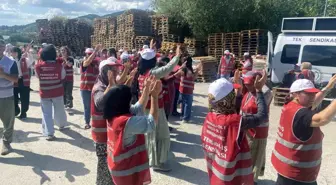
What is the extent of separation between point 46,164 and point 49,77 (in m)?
1.79

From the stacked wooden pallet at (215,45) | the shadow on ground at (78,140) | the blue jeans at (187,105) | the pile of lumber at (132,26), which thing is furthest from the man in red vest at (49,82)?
the pile of lumber at (132,26)

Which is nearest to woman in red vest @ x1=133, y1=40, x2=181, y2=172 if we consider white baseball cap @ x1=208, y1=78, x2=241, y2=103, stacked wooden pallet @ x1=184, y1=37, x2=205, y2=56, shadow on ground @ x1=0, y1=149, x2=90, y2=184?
shadow on ground @ x1=0, y1=149, x2=90, y2=184

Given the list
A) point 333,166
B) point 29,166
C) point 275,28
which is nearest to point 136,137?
point 29,166

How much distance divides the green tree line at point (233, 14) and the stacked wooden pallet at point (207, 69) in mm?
3518

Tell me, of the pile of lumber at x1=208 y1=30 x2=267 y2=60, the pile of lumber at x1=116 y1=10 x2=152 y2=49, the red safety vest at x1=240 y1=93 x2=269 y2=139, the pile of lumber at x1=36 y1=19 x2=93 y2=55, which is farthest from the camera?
the pile of lumber at x1=36 y1=19 x2=93 y2=55

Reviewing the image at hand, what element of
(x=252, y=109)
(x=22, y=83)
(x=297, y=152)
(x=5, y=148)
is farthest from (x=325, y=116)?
(x=22, y=83)

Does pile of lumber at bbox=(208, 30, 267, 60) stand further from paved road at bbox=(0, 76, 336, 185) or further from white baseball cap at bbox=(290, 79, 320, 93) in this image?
white baseball cap at bbox=(290, 79, 320, 93)

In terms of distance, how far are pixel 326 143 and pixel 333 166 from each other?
1.29 metres

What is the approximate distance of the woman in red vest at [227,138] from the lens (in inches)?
104

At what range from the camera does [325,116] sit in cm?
253

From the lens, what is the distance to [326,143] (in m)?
6.37

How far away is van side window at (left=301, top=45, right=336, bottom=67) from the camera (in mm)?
9227

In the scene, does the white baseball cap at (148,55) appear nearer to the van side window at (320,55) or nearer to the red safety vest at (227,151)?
the red safety vest at (227,151)

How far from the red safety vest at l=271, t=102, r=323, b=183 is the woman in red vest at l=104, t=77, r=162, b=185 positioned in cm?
133
